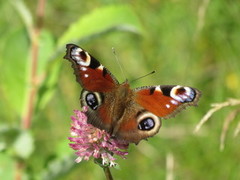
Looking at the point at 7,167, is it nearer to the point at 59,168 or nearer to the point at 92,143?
the point at 59,168

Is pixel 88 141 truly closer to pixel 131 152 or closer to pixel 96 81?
pixel 96 81

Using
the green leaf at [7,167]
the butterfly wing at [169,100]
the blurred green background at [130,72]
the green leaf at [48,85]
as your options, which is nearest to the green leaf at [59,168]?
the blurred green background at [130,72]

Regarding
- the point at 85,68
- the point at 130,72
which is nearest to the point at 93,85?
the point at 85,68

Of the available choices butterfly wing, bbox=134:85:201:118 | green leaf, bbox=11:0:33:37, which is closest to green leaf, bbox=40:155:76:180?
butterfly wing, bbox=134:85:201:118

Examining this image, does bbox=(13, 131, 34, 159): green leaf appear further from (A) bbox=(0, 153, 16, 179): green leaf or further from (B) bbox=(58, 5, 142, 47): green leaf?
(B) bbox=(58, 5, 142, 47): green leaf

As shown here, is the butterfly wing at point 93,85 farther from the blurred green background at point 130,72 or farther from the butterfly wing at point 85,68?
the blurred green background at point 130,72

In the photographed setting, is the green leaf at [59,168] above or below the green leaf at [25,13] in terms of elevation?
below
